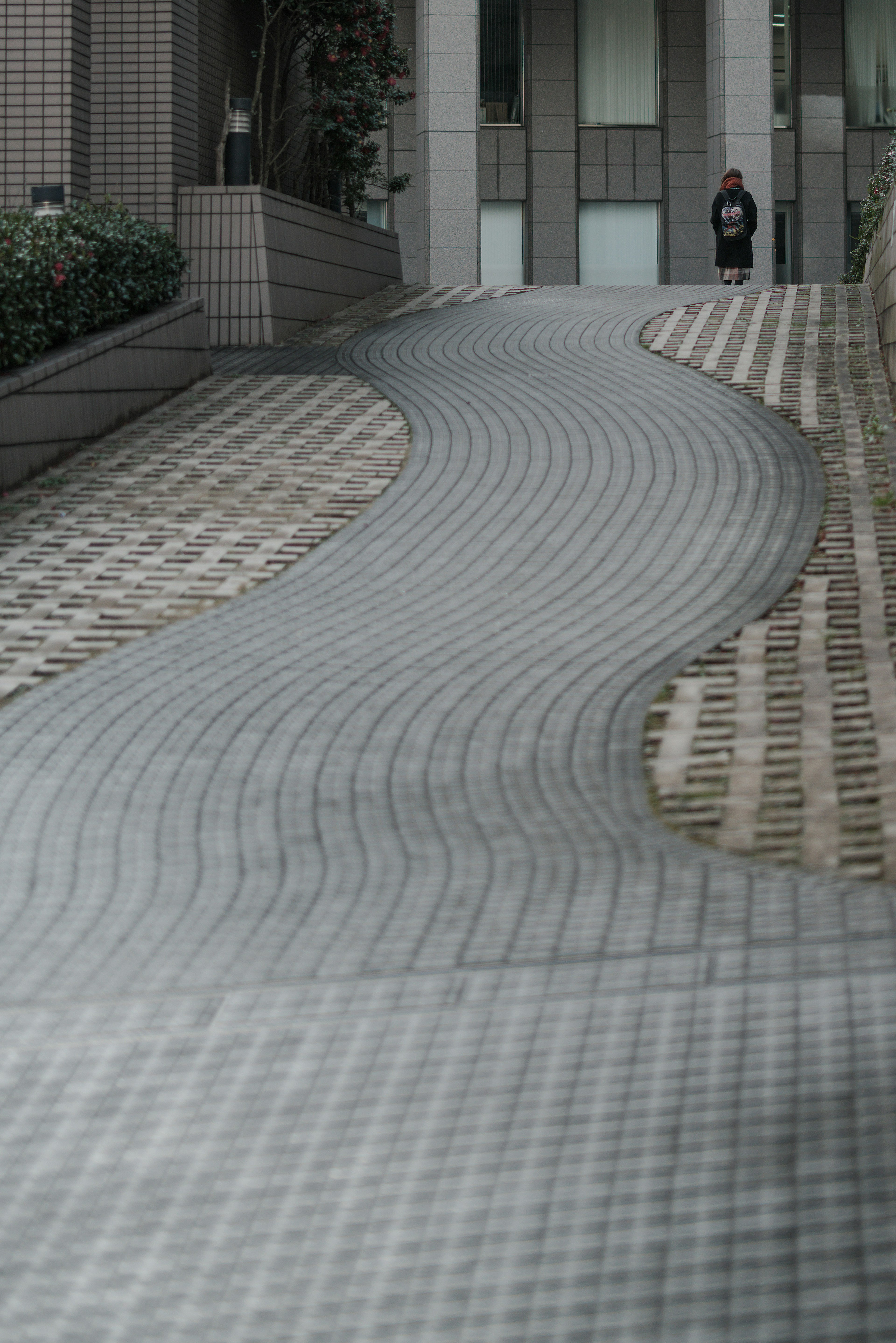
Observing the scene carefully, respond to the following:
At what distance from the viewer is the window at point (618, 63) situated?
28.1 meters

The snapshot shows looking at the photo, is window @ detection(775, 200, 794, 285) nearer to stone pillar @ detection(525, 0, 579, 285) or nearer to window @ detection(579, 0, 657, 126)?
window @ detection(579, 0, 657, 126)

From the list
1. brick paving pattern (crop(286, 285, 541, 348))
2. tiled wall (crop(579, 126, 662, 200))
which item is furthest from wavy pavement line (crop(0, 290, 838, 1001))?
tiled wall (crop(579, 126, 662, 200))

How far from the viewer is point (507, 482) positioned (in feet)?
27.9

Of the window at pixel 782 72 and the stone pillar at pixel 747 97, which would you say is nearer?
the stone pillar at pixel 747 97

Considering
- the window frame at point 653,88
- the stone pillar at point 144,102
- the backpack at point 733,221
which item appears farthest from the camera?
the window frame at point 653,88

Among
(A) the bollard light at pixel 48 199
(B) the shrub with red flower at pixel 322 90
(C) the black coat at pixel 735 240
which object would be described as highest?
(B) the shrub with red flower at pixel 322 90

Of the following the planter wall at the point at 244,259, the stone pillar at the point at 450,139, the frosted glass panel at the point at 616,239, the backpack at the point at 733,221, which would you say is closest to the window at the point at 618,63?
the frosted glass panel at the point at 616,239

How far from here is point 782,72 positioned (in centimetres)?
2848

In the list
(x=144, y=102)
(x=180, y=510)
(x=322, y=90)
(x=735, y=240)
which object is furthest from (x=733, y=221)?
(x=180, y=510)

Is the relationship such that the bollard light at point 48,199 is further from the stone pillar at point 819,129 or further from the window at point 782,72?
the window at point 782,72

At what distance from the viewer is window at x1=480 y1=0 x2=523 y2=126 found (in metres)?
27.8

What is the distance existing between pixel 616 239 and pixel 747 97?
510cm

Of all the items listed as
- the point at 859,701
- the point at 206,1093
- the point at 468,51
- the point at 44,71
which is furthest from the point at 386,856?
the point at 468,51

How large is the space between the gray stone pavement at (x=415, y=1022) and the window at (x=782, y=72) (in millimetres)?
25424
